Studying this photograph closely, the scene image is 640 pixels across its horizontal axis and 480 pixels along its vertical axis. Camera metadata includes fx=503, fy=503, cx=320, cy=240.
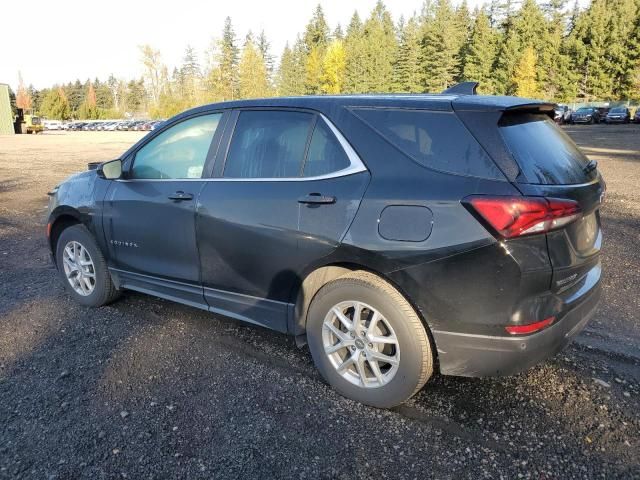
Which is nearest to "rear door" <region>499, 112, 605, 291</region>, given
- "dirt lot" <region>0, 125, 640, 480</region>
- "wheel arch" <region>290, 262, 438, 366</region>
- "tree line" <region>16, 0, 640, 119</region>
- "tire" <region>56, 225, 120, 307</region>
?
"wheel arch" <region>290, 262, 438, 366</region>

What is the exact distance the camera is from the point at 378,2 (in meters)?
95.4

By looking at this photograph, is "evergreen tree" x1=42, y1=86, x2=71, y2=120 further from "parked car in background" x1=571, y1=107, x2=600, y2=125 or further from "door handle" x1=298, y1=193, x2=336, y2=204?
"door handle" x1=298, y1=193, x2=336, y2=204

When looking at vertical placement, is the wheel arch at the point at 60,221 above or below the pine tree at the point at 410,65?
below

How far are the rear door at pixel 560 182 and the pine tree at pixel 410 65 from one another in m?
70.5

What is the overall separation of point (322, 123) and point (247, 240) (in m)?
0.90

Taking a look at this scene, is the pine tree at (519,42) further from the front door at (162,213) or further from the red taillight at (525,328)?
the red taillight at (525,328)

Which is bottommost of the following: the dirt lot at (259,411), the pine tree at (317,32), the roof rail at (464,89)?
the dirt lot at (259,411)

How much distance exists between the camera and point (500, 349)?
256cm

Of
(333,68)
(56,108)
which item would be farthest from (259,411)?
(56,108)

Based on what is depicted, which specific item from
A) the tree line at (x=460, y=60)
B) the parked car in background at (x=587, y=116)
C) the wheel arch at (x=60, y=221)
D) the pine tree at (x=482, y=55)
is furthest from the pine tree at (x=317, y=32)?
the wheel arch at (x=60, y=221)

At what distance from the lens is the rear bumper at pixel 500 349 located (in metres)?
2.55

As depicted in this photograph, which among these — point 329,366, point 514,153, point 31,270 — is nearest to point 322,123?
point 514,153

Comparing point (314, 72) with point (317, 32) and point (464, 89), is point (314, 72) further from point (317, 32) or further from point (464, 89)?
point (464, 89)

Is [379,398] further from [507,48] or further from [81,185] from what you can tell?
[507,48]
